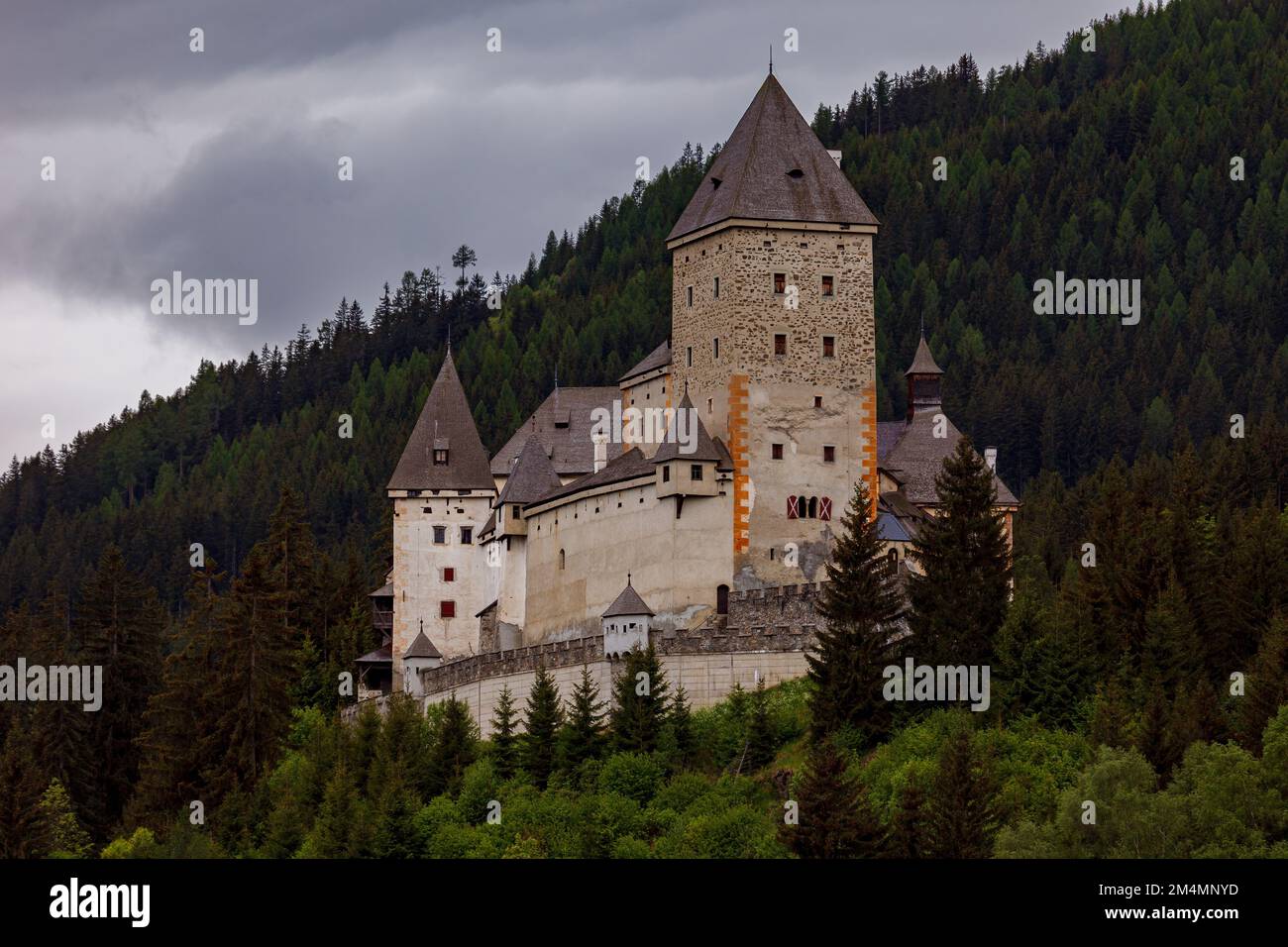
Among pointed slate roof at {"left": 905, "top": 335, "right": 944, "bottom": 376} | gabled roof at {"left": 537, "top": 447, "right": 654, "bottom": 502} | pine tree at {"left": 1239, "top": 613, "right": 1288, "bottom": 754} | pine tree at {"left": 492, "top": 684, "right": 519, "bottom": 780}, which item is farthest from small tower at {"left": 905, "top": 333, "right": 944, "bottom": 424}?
pine tree at {"left": 1239, "top": 613, "right": 1288, "bottom": 754}

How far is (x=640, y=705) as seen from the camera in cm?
6969

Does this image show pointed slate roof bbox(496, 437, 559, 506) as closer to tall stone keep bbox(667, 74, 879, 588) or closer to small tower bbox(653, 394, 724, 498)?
tall stone keep bbox(667, 74, 879, 588)

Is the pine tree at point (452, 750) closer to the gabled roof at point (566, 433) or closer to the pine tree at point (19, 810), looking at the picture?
the pine tree at point (19, 810)

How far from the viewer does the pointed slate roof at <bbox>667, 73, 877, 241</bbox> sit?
77.8m

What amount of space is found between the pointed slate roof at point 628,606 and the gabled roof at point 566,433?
448 inches

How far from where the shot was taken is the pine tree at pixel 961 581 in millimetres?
67062

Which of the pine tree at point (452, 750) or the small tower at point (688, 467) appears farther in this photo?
the small tower at point (688, 467)

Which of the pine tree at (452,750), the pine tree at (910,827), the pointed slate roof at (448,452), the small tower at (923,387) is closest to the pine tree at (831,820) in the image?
the pine tree at (910,827)

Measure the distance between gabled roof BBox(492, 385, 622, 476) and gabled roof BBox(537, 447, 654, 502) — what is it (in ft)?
13.4

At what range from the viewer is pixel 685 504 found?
74.8m

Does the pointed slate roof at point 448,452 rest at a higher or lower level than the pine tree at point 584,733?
Result: higher

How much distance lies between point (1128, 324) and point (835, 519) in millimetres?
122226

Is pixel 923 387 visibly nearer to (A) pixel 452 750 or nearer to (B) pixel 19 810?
(A) pixel 452 750

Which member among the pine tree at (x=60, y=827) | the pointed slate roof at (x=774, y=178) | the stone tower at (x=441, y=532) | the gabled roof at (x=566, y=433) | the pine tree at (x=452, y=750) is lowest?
Answer: the pine tree at (x=60, y=827)
